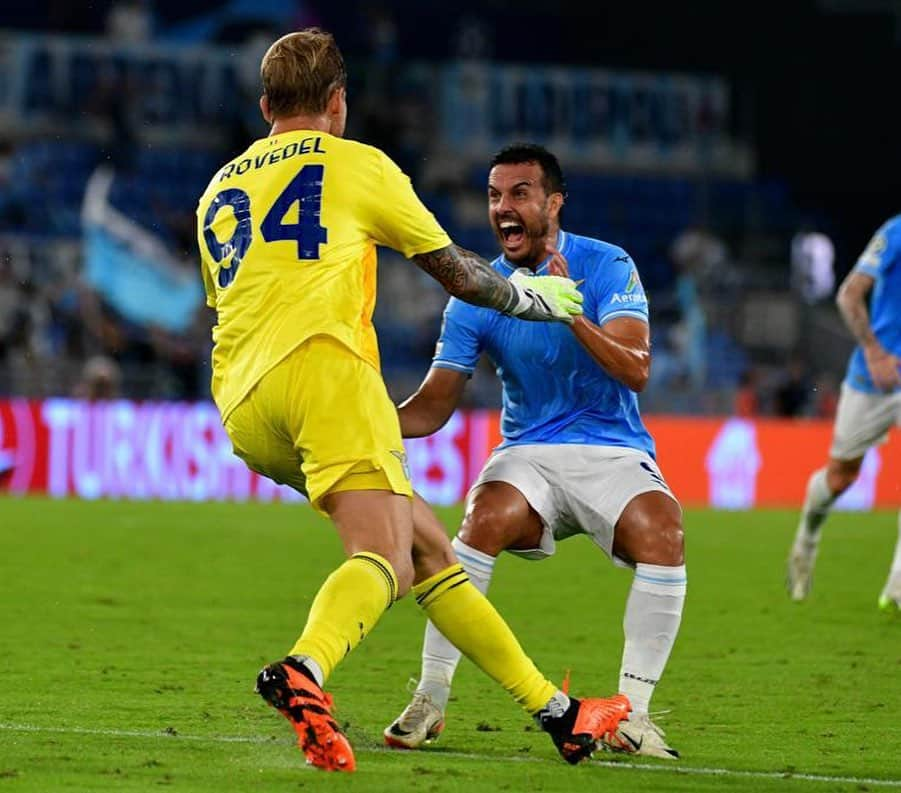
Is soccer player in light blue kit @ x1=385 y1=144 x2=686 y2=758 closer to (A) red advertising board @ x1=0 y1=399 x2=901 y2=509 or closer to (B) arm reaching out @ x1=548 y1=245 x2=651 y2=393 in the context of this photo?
(B) arm reaching out @ x1=548 y1=245 x2=651 y2=393

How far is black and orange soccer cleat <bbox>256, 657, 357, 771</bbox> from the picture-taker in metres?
4.77

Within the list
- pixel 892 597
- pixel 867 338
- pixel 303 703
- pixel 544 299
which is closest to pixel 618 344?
pixel 544 299

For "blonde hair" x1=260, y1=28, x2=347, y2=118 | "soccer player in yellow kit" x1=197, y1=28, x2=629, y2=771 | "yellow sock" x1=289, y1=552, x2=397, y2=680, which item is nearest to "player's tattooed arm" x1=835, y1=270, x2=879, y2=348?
"soccer player in yellow kit" x1=197, y1=28, x2=629, y2=771

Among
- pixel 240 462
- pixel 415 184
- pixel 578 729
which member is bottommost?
pixel 240 462

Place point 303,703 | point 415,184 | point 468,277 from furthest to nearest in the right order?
point 415,184
point 468,277
point 303,703

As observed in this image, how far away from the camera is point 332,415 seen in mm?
5113

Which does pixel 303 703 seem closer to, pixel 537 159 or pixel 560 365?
pixel 560 365

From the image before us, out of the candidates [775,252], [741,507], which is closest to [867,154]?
[775,252]

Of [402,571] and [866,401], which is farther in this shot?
[866,401]

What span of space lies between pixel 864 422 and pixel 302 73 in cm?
593

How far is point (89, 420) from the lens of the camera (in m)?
19.0

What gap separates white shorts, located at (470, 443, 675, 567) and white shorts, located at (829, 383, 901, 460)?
169 inches

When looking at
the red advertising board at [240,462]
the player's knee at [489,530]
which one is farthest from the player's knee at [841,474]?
the red advertising board at [240,462]

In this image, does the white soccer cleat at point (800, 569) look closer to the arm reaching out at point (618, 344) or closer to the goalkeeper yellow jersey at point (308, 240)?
the arm reaching out at point (618, 344)
